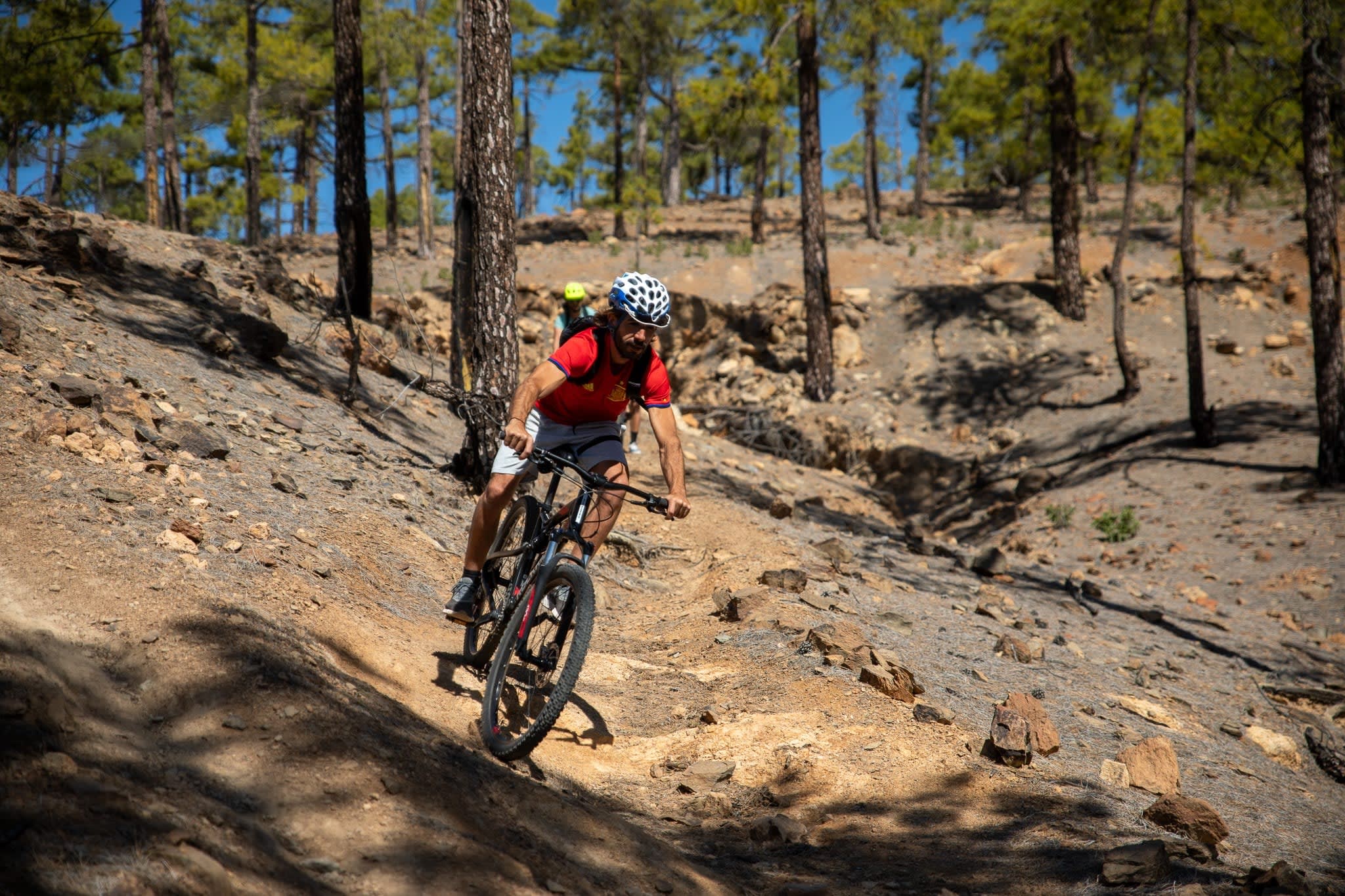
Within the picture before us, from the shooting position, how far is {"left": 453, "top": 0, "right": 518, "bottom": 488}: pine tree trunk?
24.6 ft

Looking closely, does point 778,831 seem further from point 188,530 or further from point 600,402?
point 188,530

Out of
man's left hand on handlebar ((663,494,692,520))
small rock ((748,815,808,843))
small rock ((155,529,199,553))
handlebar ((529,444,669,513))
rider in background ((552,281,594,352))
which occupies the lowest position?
small rock ((748,815,808,843))

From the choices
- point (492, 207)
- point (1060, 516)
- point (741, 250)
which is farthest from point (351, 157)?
point (741, 250)

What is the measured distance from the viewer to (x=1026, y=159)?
2689 centimetres

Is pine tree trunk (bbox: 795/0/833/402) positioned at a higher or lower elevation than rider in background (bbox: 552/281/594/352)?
higher

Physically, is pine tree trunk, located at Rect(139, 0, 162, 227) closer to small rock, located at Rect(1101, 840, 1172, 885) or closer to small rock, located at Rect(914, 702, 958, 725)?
small rock, located at Rect(914, 702, 958, 725)

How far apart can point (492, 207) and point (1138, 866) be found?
655cm

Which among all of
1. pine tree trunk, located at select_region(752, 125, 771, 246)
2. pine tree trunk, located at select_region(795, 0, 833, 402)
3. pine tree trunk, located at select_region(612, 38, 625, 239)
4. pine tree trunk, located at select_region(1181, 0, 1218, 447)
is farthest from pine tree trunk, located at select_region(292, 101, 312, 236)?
pine tree trunk, located at select_region(1181, 0, 1218, 447)

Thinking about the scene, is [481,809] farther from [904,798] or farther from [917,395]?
[917,395]

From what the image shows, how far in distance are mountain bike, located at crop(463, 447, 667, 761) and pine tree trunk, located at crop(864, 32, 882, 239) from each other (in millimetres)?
24180

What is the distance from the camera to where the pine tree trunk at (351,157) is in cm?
1153

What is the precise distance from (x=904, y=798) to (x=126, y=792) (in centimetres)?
339

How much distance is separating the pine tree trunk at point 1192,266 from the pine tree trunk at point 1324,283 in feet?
5.50

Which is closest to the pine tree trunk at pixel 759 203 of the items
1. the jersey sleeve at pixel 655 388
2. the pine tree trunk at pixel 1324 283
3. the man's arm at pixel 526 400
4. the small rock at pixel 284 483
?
the pine tree trunk at pixel 1324 283
